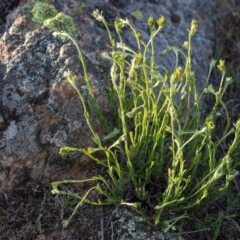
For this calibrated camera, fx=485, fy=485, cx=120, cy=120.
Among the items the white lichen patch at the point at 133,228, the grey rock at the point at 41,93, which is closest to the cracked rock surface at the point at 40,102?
the grey rock at the point at 41,93

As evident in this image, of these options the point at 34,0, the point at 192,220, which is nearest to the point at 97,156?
the point at 192,220

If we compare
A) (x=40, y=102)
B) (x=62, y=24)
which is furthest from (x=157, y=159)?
(x=62, y=24)

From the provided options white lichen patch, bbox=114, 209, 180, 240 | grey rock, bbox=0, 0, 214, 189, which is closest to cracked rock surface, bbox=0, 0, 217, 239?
grey rock, bbox=0, 0, 214, 189

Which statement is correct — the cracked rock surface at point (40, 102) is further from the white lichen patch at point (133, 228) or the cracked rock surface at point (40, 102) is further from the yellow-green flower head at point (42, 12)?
the white lichen patch at point (133, 228)

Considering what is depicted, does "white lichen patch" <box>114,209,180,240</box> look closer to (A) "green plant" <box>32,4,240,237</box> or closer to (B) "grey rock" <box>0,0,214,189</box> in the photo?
(A) "green plant" <box>32,4,240,237</box>

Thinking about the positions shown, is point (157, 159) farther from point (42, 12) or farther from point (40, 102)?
point (42, 12)
